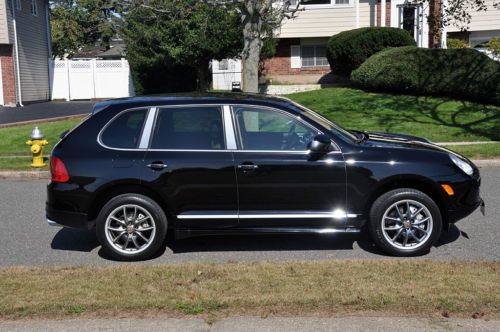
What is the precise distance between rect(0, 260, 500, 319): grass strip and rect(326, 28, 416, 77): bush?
1710cm

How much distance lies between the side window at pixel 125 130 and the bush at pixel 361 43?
667 inches

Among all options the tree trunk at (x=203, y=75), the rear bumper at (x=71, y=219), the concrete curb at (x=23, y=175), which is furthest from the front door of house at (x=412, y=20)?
the rear bumper at (x=71, y=219)

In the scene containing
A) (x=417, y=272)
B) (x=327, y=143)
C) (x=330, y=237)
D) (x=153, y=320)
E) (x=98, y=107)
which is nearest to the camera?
(x=153, y=320)

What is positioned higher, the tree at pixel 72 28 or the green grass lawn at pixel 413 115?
the tree at pixel 72 28

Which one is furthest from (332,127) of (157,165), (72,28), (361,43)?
(72,28)

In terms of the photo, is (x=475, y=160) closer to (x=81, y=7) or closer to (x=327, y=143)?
(x=327, y=143)

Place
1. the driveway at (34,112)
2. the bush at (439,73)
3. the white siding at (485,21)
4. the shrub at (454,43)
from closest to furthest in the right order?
1. the bush at (439,73)
2. the driveway at (34,112)
3. the shrub at (454,43)
4. the white siding at (485,21)

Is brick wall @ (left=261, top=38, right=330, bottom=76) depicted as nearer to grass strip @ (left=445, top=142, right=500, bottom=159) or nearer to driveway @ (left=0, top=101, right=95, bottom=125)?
driveway @ (left=0, top=101, right=95, bottom=125)

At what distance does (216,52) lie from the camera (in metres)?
21.2

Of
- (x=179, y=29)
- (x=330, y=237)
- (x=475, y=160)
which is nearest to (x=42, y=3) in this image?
(x=179, y=29)

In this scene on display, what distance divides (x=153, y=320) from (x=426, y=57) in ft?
52.7

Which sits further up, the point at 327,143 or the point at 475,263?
the point at 327,143

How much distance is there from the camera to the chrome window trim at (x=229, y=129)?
19.4 ft

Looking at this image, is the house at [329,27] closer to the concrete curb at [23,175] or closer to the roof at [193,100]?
the concrete curb at [23,175]
